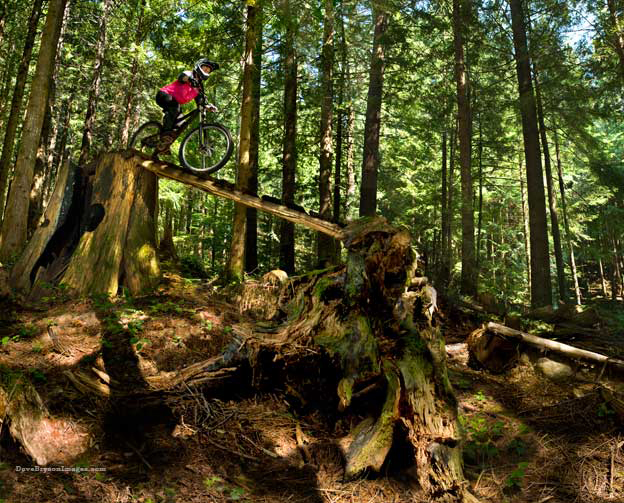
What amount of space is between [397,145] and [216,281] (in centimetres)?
1619

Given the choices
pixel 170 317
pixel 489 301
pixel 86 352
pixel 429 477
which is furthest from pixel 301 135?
pixel 429 477

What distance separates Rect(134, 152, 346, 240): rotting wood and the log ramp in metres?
0.02

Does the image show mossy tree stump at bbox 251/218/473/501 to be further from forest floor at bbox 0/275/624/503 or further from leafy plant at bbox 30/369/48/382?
leafy plant at bbox 30/369/48/382

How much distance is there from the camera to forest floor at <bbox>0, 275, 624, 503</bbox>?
3160mm

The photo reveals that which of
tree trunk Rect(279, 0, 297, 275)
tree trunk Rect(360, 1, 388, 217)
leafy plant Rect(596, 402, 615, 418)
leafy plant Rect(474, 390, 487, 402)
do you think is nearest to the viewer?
leafy plant Rect(596, 402, 615, 418)

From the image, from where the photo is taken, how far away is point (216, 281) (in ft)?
31.5

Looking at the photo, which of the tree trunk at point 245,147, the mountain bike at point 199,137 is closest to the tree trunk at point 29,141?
the mountain bike at point 199,137

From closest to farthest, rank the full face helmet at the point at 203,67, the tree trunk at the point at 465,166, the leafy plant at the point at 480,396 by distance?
the leafy plant at the point at 480,396
the full face helmet at the point at 203,67
the tree trunk at the point at 465,166

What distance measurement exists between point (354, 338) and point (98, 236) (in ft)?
18.0

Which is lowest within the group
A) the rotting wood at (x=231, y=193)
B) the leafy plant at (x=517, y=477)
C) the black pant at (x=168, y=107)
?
the leafy plant at (x=517, y=477)

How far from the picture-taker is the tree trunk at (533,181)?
1239cm

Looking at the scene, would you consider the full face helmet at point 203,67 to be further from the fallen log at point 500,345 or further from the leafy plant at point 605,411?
the leafy plant at point 605,411

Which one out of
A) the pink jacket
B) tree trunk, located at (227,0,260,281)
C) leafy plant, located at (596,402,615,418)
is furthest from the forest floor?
the pink jacket

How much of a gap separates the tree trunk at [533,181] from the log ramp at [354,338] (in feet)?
27.2
